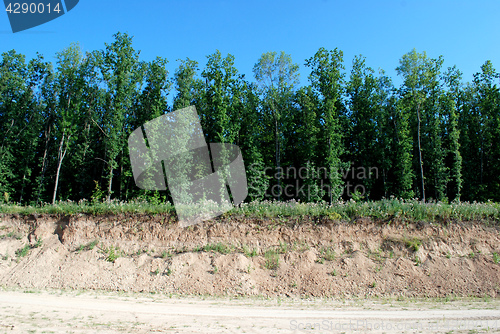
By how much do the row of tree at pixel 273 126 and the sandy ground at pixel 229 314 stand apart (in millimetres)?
14023

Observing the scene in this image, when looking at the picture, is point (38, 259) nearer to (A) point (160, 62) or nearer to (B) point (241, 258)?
(B) point (241, 258)

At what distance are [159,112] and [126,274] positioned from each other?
17199 mm

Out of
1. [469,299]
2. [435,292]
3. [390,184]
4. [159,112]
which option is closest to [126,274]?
[435,292]

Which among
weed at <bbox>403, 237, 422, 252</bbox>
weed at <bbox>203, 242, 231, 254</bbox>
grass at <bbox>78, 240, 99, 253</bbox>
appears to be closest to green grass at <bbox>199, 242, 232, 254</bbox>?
weed at <bbox>203, 242, 231, 254</bbox>

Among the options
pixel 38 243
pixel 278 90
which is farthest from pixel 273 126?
pixel 38 243

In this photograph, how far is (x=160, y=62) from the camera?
28984mm

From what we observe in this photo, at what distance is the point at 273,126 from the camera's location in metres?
27.1

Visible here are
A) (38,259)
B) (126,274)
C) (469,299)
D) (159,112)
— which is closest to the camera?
(469,299)

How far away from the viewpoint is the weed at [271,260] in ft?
39.2

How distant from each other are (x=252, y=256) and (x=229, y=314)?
4.17 m

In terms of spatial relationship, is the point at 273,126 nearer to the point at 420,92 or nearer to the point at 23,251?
the point at 420,92

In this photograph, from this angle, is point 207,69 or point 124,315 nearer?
point 124,315
